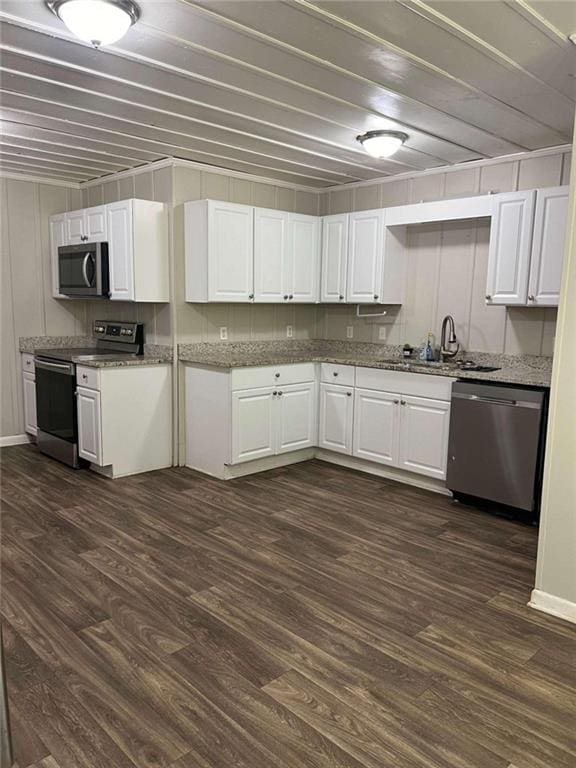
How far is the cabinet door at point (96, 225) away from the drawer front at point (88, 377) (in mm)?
1101

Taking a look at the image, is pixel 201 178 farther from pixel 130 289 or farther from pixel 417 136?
pixel 417 136

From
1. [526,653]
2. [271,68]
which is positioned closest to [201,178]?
[271,68]

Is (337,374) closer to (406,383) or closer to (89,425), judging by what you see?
(406,383)

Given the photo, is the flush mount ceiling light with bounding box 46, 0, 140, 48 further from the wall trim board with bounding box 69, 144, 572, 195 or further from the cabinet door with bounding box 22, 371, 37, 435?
the cabinet door with bounding box 22, 371, 37, 435

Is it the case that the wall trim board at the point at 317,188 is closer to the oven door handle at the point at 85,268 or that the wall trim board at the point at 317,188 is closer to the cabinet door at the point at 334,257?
the cabinet door at the point at 334,257

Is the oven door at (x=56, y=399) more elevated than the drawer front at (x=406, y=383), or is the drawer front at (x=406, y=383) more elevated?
the drawer front at (x=406, y=383)

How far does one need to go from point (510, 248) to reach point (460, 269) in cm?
66

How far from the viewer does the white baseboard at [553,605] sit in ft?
8.54

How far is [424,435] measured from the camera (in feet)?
13.9

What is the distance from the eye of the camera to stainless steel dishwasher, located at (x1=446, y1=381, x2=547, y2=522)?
3.58 m

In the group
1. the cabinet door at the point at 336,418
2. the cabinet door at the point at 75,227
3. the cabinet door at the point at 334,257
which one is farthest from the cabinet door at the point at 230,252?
the cabinet door at the point at 75,227

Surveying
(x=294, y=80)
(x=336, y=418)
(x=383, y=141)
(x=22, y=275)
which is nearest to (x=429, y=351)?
(x=336, y=418)

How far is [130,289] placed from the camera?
14.8 feet


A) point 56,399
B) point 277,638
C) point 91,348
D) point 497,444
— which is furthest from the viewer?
point 91,348
